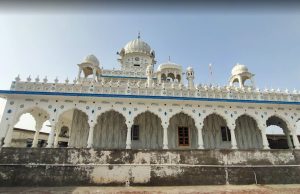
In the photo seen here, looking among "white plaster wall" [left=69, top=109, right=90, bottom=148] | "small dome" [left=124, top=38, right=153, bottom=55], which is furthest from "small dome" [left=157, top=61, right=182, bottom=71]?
"white plaster wall" [left=69, top=109, right=90, bottom=148]

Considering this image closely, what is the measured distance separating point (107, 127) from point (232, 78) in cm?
1404

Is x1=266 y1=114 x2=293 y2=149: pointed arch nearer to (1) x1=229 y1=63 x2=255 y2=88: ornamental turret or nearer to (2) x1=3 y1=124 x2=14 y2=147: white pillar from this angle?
(1) x1=229 y1=63 x2=255 y2=88: ornamental turret

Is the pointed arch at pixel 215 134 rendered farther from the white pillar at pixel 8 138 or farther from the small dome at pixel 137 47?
the white pillar at pixel 8 138

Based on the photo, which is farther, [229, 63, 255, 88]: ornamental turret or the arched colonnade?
[229, 63, 255, 88]: ornamental turret

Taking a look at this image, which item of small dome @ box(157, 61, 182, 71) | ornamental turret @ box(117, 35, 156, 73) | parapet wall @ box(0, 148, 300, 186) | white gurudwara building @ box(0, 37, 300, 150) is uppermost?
ornamental turret @ box(117, 35, 156, 73)

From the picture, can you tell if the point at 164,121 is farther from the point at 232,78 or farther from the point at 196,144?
the point at 232,78

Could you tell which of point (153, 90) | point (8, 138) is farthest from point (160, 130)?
point (8, 138)

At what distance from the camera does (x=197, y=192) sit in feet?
36.2

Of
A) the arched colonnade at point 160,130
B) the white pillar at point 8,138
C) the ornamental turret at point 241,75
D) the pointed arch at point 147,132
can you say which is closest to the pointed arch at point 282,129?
the arched colonnade at point 160,130

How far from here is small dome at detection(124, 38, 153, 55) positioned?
94.0ft

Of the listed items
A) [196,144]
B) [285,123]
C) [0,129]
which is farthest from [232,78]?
[0,129]

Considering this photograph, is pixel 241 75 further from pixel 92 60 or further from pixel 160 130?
pixel 92 60

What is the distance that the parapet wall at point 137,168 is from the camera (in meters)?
12.9

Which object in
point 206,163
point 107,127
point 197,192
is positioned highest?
point 107,127
